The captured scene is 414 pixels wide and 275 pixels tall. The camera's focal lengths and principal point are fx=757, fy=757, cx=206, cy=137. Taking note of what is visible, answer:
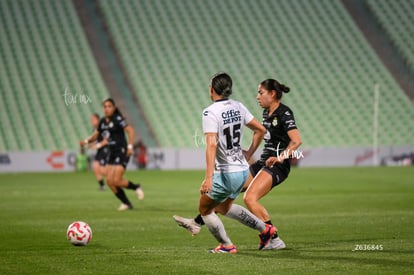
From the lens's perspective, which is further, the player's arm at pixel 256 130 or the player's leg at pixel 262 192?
the player's leg at pixel 262 192

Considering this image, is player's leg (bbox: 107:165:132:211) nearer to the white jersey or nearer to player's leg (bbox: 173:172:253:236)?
player's leg (bbox: 173:172:253:236)

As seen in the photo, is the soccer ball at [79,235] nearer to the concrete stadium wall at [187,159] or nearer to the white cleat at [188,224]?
the white cleat at [188,224]

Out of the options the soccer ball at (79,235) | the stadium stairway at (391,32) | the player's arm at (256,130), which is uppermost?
the stadium stairway at (391,32)

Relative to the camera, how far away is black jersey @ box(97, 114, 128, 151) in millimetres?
16859

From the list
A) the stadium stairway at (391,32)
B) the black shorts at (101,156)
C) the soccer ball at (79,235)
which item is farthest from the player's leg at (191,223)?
the stadium stairway at (391,32)

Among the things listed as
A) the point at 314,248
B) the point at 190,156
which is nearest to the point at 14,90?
the point at 190,156

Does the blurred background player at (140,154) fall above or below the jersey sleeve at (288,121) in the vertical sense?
above

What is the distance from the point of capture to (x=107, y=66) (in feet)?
130

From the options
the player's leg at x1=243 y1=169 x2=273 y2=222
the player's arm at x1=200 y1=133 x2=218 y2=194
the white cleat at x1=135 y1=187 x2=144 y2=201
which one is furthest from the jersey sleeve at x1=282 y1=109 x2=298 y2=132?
the white cleat at x1=135 y1=187 x2=144 y2=201

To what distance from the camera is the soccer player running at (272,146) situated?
9.93m

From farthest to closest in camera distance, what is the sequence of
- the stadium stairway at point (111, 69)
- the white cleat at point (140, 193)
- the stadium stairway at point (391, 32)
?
the stadium stairway at point (391, 32), the stadium stairway at point (111, 69), the white cleat at point (140, 193)

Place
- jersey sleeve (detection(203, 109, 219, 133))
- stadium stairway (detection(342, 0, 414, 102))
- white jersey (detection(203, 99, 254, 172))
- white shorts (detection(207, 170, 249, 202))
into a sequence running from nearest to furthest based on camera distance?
jersey sleeve (detection(203, 109, 219, 133))
white jersey (detection(203, 99, 254, 172))
white shorts (detection(207, 170, 249, 202))
stadium stairway (detection(342, 0, 414, 102))

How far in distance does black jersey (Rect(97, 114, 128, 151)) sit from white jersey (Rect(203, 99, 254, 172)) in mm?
8197

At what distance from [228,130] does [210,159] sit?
523 millimetres
